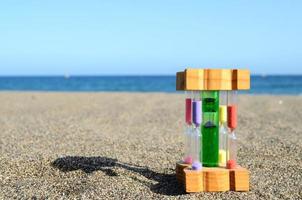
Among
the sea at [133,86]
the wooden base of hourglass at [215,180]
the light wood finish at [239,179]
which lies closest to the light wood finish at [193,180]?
the wooden base of hourglass at [215,180]

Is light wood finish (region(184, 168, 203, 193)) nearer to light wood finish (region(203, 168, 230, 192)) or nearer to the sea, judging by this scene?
light wood finish (region(203, 168, 230, 192))

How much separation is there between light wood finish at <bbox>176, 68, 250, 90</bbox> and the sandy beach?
126 cm

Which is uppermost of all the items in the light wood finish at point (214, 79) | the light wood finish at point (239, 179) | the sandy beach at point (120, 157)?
the light wood finish at point (214, 79)

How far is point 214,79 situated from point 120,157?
8.89 ft

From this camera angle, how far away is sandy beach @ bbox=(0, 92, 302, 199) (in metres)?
5.80

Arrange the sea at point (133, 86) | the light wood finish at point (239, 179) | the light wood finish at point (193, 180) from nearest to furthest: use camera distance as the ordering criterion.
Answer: the light wood finish at point (193, 180) → the light wood finish at point (239, 179) → the sea at point (133, 86)

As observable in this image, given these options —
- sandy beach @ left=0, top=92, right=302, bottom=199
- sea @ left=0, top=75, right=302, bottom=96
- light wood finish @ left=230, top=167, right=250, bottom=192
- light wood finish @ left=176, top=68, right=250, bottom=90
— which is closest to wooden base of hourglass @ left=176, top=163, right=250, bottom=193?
light wood finish @ left=230, top=167, right=250, bottom=192

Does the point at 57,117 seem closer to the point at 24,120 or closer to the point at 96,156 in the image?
the point at 24,120

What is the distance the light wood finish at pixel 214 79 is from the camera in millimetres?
5637

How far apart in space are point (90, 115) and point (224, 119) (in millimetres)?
9934

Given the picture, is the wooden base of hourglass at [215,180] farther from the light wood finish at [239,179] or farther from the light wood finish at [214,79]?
the light wood finish at [214,79]

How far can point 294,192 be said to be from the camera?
577cm

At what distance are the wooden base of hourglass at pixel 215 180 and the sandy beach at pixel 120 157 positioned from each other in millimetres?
106

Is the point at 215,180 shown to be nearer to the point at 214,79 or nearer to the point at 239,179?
the point at 239,179
